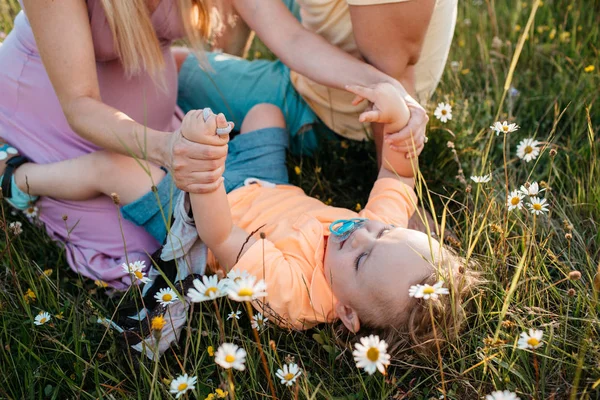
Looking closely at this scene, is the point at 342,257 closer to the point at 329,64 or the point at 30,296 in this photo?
the point at 329,64

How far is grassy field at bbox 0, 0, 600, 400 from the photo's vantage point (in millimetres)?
1400

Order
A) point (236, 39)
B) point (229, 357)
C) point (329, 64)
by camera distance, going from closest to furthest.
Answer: point (229, 357)
point (329, 64)
point (236, 39)

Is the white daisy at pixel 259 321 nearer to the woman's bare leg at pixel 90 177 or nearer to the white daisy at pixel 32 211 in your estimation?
the woman's bare leg at pixel 90 177

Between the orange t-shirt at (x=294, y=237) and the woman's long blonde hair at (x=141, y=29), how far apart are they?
526mm

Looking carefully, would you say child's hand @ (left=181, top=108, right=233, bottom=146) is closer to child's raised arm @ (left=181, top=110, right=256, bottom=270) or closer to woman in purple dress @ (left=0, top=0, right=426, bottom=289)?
child's raised arm @ (left=181, top=110, right=256, bottom=270)

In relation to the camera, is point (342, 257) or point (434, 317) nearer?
point (434, 317)

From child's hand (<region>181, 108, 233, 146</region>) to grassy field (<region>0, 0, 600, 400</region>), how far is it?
416 mm

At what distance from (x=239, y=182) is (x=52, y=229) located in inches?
26.6

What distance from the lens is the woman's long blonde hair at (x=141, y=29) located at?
1.80m

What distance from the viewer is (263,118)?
230cm

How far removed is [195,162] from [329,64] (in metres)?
0.71

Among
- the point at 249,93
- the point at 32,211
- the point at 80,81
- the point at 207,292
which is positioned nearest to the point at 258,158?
the point at 249,93

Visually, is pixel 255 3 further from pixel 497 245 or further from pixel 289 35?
pixel 497 245

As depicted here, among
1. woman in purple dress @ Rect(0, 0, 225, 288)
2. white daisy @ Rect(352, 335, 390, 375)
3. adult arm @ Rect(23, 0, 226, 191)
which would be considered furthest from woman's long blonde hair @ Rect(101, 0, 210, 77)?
white daisy @ Rect(352, 335, 390, 375)
